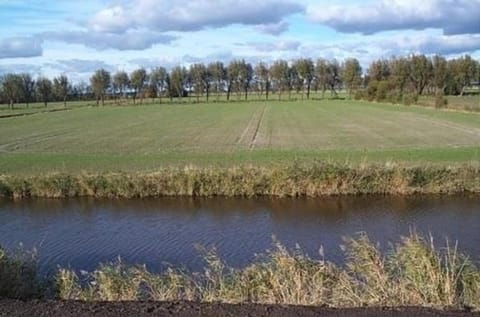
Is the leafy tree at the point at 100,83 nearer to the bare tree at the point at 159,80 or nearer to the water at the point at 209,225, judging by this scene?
the bare tree at the point at 159,80

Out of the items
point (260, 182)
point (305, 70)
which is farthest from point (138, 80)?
point (260, 182)

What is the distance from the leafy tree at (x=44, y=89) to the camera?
524ft

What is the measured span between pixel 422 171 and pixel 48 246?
17.6 meters

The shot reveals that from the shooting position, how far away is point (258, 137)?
51.9 m

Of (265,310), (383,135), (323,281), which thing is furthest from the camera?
(383,135)

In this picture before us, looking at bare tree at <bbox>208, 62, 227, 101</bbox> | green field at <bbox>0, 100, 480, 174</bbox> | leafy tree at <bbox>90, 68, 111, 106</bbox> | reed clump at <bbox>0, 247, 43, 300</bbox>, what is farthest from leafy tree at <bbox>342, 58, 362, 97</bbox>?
reed clump at <bbox>0, 247, 43, 300</bbox>

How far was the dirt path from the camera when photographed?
6668 mm

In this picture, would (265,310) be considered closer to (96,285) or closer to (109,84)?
(96,285)

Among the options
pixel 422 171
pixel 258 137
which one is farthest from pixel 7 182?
pixel 258 137

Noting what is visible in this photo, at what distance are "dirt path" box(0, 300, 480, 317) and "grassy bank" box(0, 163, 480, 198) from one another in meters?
20.6

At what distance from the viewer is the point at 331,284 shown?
9156mm

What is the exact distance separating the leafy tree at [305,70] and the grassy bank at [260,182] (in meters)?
141

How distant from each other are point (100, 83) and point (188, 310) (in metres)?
170

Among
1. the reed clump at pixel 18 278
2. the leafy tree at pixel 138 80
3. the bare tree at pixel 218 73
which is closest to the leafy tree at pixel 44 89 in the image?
the leafy tree at pixel 138 80
